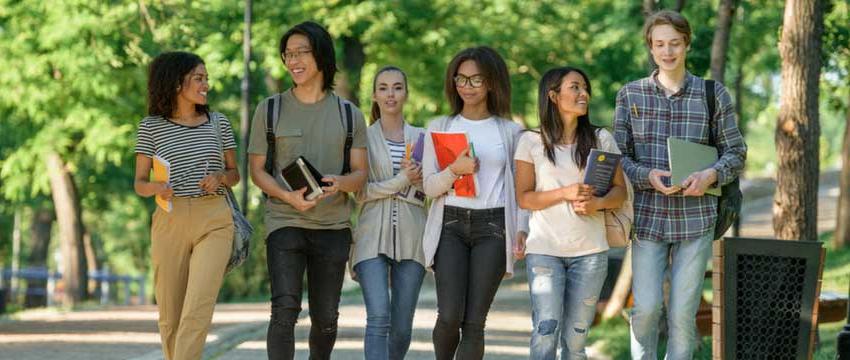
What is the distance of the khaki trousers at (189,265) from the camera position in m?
8.48

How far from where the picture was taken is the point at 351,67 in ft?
97.7

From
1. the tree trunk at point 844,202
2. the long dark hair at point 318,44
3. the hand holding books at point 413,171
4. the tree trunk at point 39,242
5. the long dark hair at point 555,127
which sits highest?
the long dark hair at point 318,44

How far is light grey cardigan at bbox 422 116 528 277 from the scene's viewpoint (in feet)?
27.7

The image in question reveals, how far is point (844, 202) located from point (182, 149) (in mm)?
21204

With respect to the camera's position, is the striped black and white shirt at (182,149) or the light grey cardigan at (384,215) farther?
the light grey cardigan at (384,215)

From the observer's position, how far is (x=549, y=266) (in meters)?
8.09

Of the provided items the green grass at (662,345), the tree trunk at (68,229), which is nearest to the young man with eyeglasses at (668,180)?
the green grass at (662,345)

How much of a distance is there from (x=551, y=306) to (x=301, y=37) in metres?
2.01

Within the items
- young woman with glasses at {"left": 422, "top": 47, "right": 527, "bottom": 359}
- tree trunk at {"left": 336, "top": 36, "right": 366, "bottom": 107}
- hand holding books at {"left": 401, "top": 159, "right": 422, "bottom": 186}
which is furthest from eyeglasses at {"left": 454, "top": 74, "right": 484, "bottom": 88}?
tree trunk at {"left": 336, "top": 36, "right": 366, "bottom": 107}

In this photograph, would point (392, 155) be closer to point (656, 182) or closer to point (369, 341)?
point (369, 341)

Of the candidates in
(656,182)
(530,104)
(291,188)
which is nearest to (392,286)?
(291,188)

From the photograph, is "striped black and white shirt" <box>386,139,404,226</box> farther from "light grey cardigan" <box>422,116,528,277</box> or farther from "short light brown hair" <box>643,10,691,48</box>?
"short light brown hair" <box>643,10,691,48</box>

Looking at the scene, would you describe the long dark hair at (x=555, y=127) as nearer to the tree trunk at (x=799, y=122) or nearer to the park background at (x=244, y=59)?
the tree trunk at (x=799, y=122)

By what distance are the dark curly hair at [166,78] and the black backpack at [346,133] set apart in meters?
0.50
